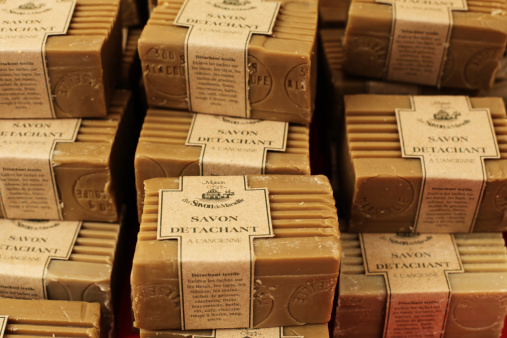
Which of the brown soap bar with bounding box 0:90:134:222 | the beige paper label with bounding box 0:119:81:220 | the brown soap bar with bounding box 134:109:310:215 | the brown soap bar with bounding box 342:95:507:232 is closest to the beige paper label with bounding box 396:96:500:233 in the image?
the brown soap bar with bounding box 342:95:507:232

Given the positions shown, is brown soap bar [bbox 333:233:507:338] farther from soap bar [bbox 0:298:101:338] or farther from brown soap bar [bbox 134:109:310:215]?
soap bar [bbox 0:298:101:338]

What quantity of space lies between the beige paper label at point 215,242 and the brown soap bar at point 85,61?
35 cm

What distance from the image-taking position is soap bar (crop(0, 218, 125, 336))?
1.30 metres

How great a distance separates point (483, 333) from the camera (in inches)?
54.6

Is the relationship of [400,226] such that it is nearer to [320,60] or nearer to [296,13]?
[296,13]

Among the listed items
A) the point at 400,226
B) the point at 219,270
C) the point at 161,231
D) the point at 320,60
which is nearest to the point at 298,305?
the point at 219,270

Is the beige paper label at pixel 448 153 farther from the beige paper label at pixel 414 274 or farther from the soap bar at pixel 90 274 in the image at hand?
the soap bar at pixel 90 274

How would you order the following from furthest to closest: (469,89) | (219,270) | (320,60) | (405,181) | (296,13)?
(320,60) < (469,89) < (296,13) < (405,181) < (219,270)

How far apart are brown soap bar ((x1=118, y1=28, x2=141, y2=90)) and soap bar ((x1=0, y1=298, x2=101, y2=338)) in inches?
24.2

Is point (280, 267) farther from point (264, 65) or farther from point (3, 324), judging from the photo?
point (3, 324)

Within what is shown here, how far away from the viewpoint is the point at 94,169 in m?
1.34

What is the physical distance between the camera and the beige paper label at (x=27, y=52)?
4.33 ft

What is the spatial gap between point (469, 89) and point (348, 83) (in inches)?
12.4

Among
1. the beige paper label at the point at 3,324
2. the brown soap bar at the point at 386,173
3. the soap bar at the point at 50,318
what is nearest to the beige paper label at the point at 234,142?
the brown soap bar at the point at 386,173
